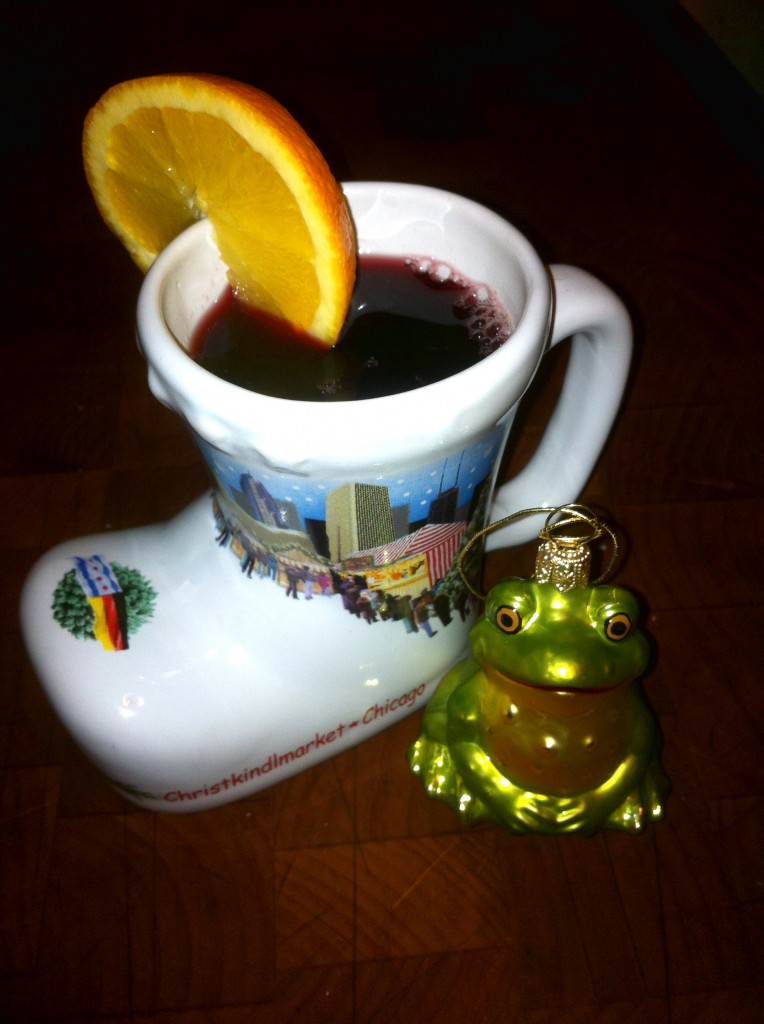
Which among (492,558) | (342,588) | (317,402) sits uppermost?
(317,402)

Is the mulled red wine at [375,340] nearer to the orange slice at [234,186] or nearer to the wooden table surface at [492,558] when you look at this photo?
the orange slice at [234,186]

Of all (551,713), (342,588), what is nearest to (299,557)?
(342,588)

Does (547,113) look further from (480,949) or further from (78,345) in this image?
(480,949)

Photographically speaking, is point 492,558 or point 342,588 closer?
point 342,588

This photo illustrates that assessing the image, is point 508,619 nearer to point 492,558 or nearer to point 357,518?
point 357,518

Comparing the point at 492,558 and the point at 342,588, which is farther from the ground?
the point at 342,588

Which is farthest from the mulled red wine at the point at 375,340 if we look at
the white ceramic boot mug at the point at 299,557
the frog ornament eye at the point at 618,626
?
the frog ornament eye at the point at 618,626
